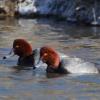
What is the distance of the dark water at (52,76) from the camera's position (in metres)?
11.1

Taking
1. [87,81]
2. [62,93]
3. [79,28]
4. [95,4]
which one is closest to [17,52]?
[87,81]

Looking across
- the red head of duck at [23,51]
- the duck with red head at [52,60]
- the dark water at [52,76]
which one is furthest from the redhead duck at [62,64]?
the red head of duck at [23,51]

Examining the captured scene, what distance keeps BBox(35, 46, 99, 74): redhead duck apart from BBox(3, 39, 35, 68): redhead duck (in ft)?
3.79

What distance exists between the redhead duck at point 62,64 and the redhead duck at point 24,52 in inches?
Result: 45.5

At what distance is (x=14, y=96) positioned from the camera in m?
10.9

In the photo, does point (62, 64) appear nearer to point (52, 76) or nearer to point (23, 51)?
point (52, 76)

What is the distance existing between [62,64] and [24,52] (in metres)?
1.65

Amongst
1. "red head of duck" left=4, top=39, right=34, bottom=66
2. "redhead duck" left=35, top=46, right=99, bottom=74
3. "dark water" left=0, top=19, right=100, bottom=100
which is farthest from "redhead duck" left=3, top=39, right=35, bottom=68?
"redhead duck" left=35, top=46, right=99, bottom=74

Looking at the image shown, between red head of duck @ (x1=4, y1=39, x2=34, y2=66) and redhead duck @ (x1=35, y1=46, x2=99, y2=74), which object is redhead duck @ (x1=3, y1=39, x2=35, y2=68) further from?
redhead duck @ (x1=35, y1=46, x2=99, y2=74)

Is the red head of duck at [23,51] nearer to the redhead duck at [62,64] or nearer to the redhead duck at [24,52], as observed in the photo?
the redhead duck at [24,52]

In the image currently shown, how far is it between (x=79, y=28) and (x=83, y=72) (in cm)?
1381

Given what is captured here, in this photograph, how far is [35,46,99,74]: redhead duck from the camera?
13.2 metres

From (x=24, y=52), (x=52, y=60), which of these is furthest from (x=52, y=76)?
(x=24, y=52)

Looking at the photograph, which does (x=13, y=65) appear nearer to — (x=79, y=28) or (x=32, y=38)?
(x=32, y=38)
